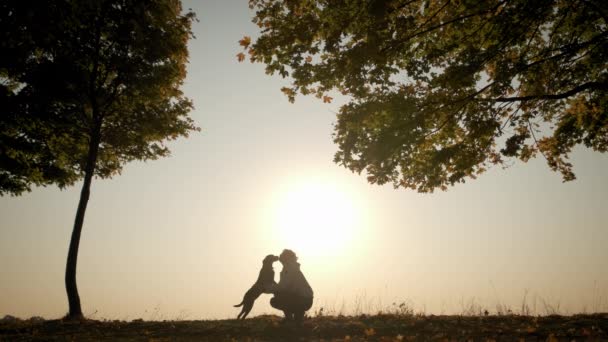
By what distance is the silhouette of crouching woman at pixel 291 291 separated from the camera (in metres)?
8.30

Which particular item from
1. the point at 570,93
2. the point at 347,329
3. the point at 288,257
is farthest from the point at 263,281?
the point at 570,93

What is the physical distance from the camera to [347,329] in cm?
782

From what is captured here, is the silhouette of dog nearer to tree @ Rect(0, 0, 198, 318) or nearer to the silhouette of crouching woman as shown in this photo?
the silhouette of crouching woman

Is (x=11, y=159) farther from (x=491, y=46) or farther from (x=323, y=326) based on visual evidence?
(x=491, y=46)

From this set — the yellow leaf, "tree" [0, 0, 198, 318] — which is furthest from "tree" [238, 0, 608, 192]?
"tree" [0, 0, 198, 318]

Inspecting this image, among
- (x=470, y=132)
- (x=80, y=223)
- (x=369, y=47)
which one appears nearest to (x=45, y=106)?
(x=80, y=223)

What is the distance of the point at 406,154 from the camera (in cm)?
873

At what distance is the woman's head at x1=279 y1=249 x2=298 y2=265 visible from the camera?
857 cm

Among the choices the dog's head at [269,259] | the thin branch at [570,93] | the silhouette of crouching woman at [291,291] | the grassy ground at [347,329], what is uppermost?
the thin branch at [570,93]

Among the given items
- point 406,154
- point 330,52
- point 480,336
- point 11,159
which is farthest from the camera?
point 11,159

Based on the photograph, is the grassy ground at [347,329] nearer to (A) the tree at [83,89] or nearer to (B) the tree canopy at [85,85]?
(A) the tree at [83,89]

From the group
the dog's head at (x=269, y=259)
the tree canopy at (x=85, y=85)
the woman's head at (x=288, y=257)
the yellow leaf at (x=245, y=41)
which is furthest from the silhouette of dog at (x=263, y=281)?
the tree canopy at (x=85, y=85)

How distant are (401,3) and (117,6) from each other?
967 cm

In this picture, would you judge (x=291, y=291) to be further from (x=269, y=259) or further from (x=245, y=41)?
(x=245, y=41)
